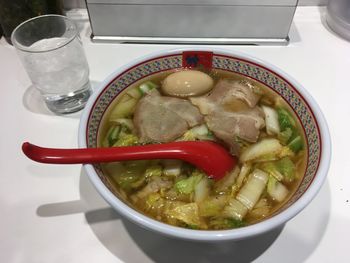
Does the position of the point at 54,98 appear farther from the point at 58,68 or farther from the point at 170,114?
the point at 170,114

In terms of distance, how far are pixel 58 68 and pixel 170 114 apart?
35cm

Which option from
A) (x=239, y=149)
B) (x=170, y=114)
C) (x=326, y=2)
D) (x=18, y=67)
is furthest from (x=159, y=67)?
(x=326, y=2)

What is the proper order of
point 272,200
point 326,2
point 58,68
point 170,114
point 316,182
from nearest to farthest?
point 316,182, point 272,200, point 170,114, point 58,68, point 326,2

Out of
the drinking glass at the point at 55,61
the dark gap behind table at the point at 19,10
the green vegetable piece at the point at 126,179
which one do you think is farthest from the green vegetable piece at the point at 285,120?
the dark gap behind table at the point at 19,10

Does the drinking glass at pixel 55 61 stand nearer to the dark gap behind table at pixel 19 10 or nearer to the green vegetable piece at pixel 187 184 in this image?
the dark gap behind table at pixel 19 10

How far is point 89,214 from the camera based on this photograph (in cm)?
75

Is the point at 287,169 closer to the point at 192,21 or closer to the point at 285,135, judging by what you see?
the point at 285,135

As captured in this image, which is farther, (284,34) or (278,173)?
(284,34)

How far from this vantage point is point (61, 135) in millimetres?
906

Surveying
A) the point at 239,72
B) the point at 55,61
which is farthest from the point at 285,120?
the point at 55,61

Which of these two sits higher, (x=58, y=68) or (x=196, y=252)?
(x=58, y=68)

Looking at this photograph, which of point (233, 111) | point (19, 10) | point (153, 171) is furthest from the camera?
point (19, 10)

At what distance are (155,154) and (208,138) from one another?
16 centimetres

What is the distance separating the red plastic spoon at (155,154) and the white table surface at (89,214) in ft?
0.51
